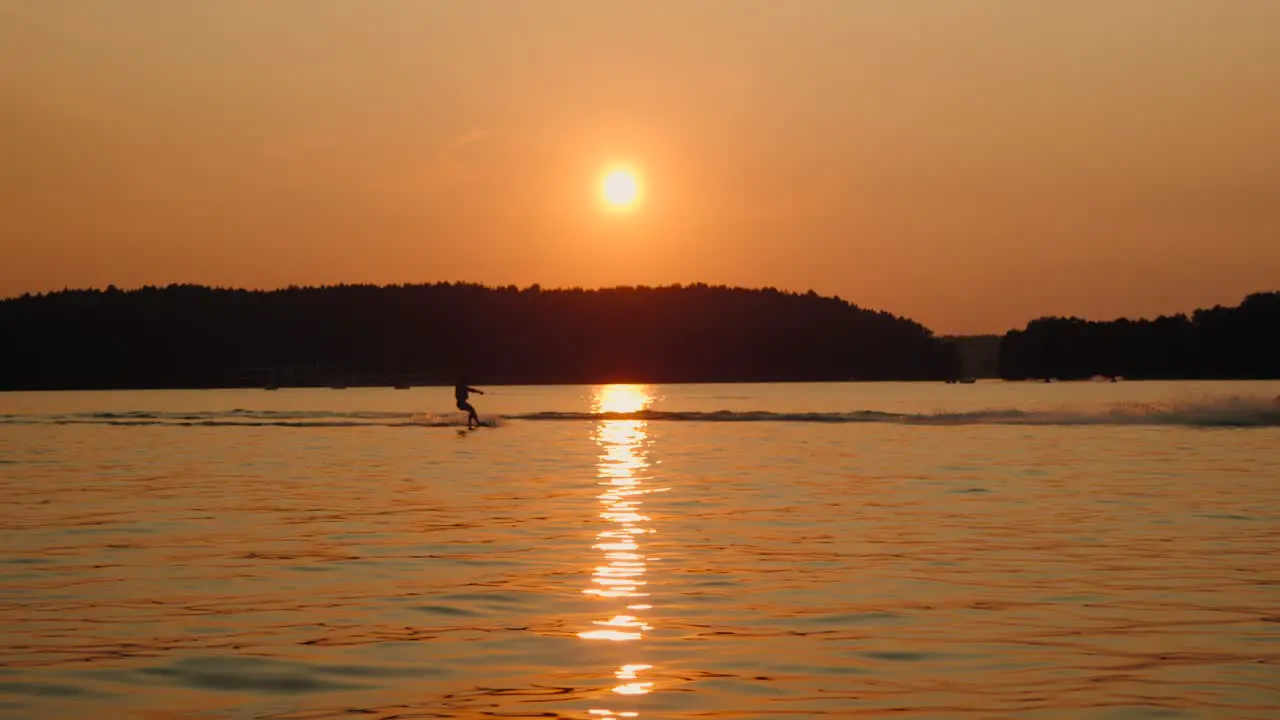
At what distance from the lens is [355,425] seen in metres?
77.1

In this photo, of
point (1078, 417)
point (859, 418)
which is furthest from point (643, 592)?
point (859, 418)

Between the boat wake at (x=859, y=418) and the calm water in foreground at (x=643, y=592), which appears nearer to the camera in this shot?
the calm water in foreground at (x=643, y=592)

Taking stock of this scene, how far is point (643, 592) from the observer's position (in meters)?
18.2

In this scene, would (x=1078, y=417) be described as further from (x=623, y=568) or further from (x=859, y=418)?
(x=623, y=568)

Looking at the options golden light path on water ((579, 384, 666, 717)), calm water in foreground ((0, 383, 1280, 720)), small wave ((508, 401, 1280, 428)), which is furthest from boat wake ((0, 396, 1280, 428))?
golden light path on water ((579, 384, 666, 717))

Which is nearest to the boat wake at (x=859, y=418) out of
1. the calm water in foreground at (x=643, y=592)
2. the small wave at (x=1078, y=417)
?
the small wave at (x=1078, y=417)

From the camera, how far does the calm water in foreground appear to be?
496 inches

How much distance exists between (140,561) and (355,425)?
56366 mm

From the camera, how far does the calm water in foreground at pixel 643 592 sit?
41.4ft

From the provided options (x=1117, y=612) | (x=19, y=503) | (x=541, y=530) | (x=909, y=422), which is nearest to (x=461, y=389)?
(x=909, y=422)

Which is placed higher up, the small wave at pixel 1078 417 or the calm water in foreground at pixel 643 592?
the small wave at pixel 1078 417

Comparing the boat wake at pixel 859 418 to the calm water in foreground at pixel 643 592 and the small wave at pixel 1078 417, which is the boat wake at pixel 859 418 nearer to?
the small wave at pixel 1078 417

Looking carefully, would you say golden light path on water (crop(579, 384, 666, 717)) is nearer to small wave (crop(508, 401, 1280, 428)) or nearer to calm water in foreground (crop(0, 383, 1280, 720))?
calm water in foreground (crop(0, 383, 1280, 720))

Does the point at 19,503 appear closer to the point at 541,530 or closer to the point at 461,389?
the point at 541,530
